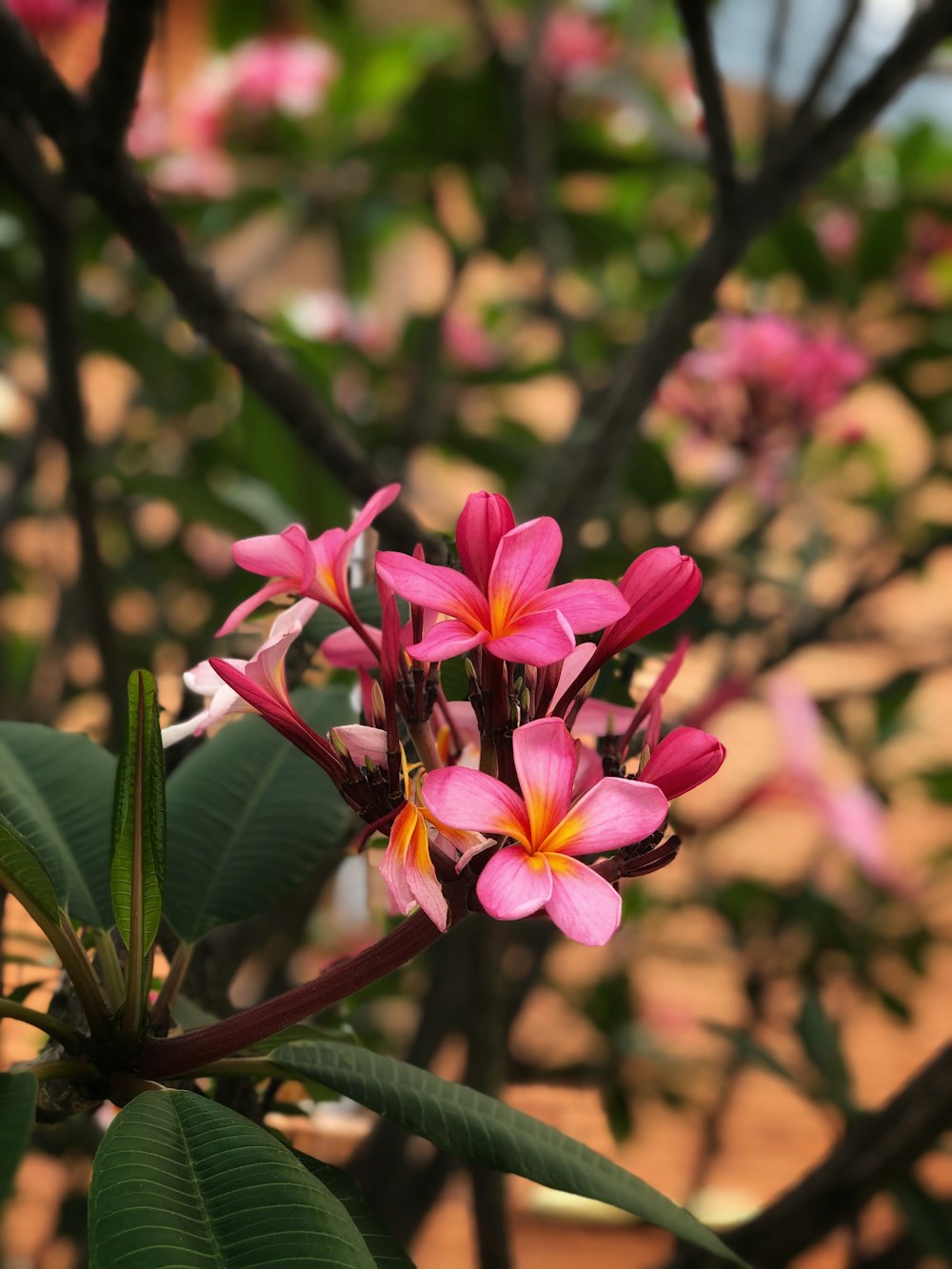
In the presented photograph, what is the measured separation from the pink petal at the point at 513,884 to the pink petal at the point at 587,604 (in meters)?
0.06

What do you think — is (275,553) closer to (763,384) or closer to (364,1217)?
(364,1217)

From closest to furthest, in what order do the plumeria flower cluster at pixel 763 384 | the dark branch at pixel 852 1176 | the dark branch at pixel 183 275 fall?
the dark branch at pixel 183 275 < the dark branch at pixel 852 1176 < the plumeria flower cluster at pixel 763 384

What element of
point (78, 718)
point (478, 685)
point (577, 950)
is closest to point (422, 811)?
point (478, 685)

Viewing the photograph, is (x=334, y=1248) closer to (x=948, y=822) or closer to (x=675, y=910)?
(x=675, y=910)

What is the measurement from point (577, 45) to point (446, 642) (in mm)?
1276

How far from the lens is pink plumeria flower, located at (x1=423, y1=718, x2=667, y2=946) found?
0.84 feet

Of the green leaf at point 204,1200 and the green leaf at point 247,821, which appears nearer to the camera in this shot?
the green leaf at point 204,1200

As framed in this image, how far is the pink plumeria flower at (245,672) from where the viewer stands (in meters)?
0.31

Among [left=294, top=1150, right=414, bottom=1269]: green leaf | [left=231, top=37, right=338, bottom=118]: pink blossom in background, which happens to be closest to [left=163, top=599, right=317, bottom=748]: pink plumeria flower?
[left=294, top=1150, right=414, bottom=1269]: green leaf

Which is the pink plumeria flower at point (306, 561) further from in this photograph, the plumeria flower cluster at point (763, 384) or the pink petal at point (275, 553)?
the plumeria flower cluster at point (763, 384)

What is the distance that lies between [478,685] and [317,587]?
0.06m

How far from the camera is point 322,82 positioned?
138cm

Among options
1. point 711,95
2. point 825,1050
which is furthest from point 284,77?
point 825,1050

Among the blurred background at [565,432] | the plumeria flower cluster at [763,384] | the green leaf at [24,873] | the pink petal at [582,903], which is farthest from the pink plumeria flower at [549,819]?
the plumeria flower cluster at [763,384]
